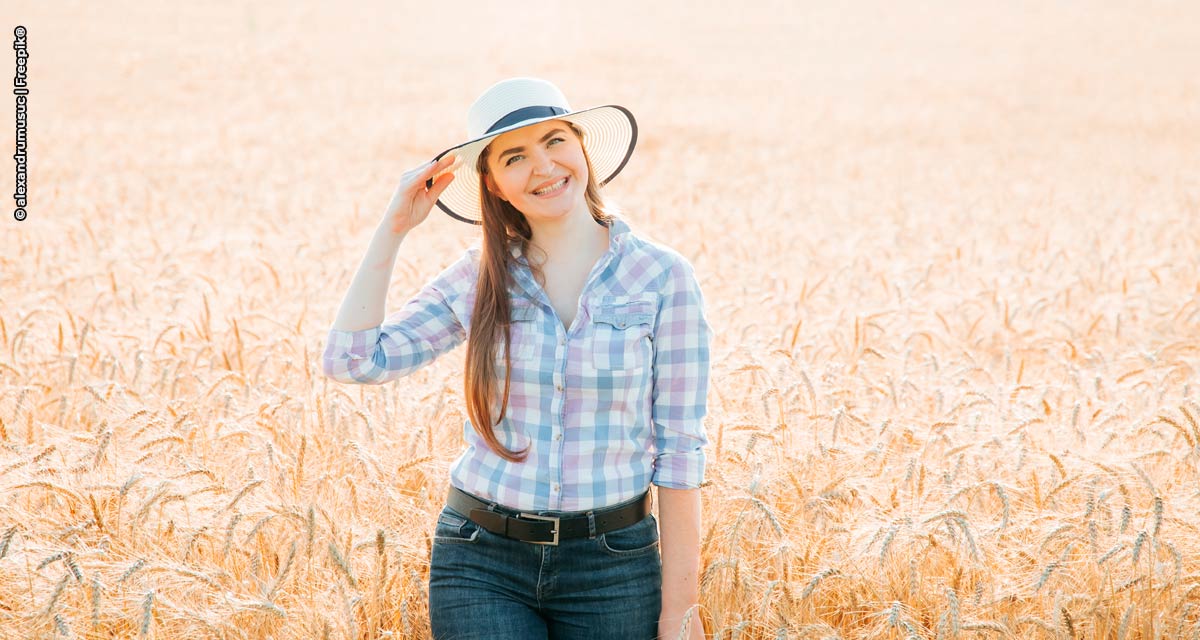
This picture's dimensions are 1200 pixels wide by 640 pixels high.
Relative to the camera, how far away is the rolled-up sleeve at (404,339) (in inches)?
102

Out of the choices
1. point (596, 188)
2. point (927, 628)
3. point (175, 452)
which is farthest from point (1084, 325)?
point (175, 452)

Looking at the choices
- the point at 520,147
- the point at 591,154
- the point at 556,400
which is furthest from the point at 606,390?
the point at 591,154

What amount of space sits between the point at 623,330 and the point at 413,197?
2.16ft

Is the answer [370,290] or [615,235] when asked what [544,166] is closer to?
[615,235]

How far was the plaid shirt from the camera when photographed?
2.43 metres

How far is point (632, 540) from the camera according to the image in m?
2.46

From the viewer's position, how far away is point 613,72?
79.5 ft

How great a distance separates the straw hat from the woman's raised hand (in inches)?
0.9

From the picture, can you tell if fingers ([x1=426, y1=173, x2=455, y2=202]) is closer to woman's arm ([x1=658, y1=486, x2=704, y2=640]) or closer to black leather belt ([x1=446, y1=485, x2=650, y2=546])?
black leather belt ([x1=446, y1=485, x2=650, y2=546])

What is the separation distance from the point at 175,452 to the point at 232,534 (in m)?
0.75

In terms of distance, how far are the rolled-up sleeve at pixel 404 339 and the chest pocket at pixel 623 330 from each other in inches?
16.4

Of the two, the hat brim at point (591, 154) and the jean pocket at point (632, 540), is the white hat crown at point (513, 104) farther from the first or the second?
the jean pocket at point (632, 540)

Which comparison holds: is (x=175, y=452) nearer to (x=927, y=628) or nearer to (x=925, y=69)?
(x=927, y=628)

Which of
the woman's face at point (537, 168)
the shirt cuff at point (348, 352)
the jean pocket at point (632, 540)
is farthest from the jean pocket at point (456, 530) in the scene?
→ the woman's face at point (537, 168)
